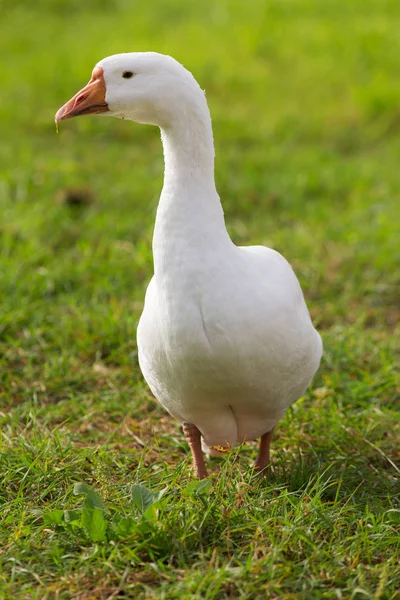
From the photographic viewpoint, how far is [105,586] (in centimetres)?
256

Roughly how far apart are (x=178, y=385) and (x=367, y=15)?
26.7 feet

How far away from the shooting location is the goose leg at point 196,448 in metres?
3.29

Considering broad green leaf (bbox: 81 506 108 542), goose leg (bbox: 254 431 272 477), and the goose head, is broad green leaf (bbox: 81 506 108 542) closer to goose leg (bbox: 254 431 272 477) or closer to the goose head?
goose leg (bbox: 254 431 272 477)

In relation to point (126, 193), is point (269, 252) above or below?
above

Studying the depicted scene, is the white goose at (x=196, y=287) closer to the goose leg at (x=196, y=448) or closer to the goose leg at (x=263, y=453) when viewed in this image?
the goose leg at (x=196, y=448)

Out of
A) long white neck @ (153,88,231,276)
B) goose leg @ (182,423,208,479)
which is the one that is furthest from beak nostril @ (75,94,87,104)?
goose leg @ (182,423,208,479)

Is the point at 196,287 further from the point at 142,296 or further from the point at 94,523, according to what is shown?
the point at 142,296

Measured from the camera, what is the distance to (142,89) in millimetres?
2906

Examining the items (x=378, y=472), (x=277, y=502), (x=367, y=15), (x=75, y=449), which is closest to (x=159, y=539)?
(x=277, y=502)

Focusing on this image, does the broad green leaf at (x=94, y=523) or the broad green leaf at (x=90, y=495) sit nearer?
the broad green leaf at (x=94, y=523)

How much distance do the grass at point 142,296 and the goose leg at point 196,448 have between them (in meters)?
0.12

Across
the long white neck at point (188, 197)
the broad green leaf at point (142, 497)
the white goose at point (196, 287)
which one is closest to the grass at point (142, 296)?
the broad green leaf at point (142, 497)

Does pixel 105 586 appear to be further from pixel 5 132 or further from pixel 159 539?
pixel 5 132

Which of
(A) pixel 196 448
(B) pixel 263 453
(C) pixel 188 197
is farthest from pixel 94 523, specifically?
(C) pixel 188 197
